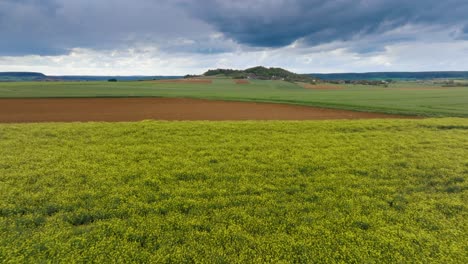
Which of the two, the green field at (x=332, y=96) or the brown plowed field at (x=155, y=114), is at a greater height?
the green field at (x=332, y=96)

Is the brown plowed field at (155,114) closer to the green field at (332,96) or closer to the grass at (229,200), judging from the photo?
the green field at (332,96)

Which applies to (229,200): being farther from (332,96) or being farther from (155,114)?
(332,96)

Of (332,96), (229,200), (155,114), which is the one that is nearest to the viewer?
(229,200)

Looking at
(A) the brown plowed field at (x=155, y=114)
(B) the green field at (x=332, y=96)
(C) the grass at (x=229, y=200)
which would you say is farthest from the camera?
(B) the green field at (x=332, y=96)

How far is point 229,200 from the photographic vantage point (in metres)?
6.93

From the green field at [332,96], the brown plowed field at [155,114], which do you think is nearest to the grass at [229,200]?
the brown plowed field at [155,114]

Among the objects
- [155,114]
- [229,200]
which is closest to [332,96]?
[155,114]

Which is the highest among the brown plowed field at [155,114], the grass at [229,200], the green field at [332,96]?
the green field at [332,96]

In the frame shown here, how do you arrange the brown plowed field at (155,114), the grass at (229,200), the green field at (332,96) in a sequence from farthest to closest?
the green field at (332,96) < the brown plowed field at (155,114) < the grass at (229,200)

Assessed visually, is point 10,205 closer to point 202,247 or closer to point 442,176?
point 202,247

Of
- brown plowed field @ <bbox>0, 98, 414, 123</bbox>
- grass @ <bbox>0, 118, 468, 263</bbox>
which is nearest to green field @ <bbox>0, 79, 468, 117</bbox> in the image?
brown plowed field @ <bbox>0, 98, 414, 123</bbox>

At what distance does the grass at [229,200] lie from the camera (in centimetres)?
526

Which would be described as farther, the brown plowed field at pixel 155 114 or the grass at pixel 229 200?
the brown plowed field at pixel 155 114

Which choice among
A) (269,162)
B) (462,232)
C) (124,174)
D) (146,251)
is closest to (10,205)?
(124,174)
